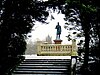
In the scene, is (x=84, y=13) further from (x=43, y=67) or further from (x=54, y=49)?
(x=54, y=49)

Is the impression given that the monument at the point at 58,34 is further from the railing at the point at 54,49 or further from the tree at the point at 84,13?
the tree at the point at 84,13

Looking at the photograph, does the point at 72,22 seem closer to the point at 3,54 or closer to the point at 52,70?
the point at 52,70

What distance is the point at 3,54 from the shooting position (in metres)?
16.5

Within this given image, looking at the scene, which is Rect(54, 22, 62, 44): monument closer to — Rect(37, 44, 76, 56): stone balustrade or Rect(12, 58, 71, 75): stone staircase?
Rect(37, 44, 76, 56): stone balustrade

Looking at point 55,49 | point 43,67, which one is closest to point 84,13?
point 43,67

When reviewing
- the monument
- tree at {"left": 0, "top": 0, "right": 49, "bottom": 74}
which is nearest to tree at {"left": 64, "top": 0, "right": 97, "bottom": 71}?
tree at {"left": 0, "top": 0, "right": 49, "bottom": 74}

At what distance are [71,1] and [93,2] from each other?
1018 millimetres

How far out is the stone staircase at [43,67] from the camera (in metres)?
16.0

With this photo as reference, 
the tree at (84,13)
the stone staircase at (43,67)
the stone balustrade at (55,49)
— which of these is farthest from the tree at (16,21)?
the stone balustrade at (55,49)

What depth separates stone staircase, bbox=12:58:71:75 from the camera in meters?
16.0

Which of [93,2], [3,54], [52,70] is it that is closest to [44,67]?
[52,70]

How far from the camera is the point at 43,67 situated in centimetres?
1673

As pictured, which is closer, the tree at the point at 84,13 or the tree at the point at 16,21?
the tree at the point at 84,13

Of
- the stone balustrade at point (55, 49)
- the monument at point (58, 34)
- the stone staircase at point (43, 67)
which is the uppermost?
the monument at point (58, 34)
